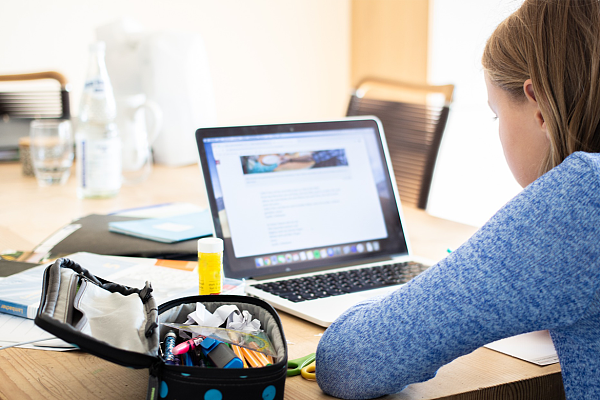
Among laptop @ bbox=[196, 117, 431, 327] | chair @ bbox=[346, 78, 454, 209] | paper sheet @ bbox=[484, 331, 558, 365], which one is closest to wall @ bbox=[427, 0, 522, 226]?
chair @ bbox=[346, 78, 454, 209]

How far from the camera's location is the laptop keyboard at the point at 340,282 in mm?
829

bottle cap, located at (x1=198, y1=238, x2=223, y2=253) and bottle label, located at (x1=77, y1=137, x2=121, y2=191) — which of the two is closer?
bottle cap, located at (x1=198, y1=238, x2=223, y2=253)

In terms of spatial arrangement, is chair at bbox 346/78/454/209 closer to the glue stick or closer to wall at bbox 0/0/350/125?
the glue stick

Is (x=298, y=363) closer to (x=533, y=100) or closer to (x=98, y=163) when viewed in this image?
(x=533, y=100)

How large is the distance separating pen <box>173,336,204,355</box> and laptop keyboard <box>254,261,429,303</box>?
25 cm

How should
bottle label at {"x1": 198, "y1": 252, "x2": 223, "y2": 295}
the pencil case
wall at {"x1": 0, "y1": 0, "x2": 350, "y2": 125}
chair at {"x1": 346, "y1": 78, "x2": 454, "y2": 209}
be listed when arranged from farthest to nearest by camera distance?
wall at {"x1": 0, "y1": 0, "x2": 350, "y2": 125}
chair at {"x1": 346, "y1": 78, "x2": 454, "y2": 209}
bottle label at {"x1": 198, "y1": 252, "x2": 223, "y2": 295}
the pencil case

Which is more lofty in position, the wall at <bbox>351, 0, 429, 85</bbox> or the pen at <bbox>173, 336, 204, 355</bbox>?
the wall at <bbox>351, 0, 429, 85</bbox>

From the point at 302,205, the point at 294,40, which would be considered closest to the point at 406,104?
the point at 302,205

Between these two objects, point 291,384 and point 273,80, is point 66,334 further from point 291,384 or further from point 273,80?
point 273,80

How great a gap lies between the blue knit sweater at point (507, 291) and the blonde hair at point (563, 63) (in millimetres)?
75

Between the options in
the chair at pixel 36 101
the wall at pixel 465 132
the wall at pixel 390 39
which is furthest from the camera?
the wall at pixel 390 39

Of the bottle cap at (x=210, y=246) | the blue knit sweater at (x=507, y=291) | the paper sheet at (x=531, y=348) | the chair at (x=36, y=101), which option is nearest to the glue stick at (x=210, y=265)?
the bottle cap at (x=210, y=246)

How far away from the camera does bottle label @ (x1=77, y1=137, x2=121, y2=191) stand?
1445mm

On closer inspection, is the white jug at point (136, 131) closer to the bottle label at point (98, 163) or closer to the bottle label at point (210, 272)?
the bottle label at point (98, 163)
